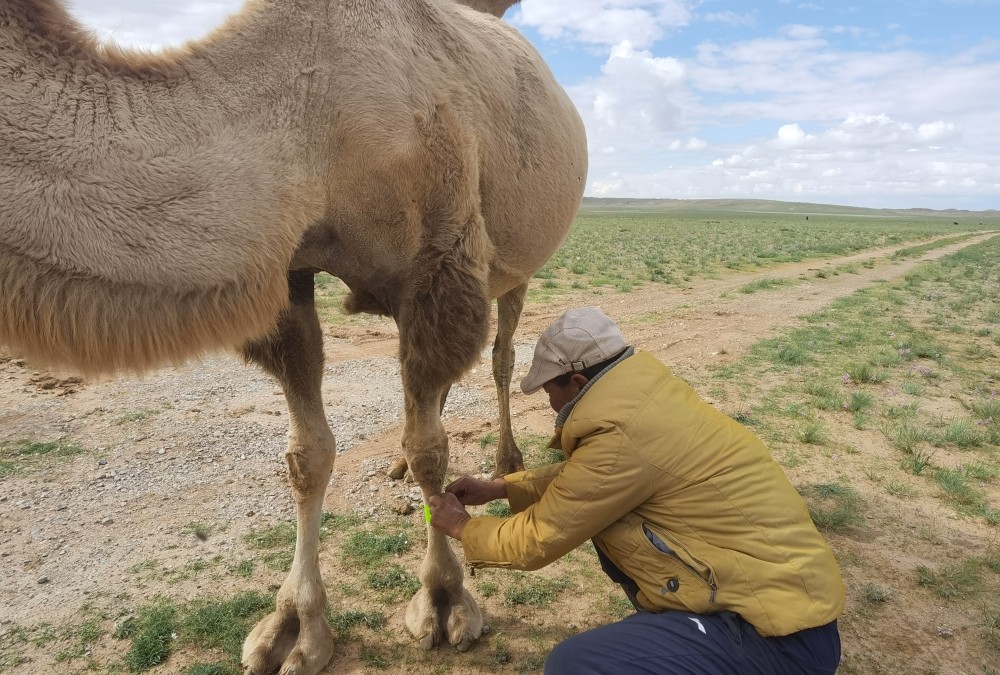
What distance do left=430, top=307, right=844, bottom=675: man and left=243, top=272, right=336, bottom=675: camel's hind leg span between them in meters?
1.32

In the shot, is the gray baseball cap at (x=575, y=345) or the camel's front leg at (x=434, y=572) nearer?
the gray baseball cap at (x=575, y=345)

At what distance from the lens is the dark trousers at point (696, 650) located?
2.07m

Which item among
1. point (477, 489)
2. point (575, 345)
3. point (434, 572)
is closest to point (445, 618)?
point (434, 572)

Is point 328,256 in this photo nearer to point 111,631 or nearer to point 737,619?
point 737,619

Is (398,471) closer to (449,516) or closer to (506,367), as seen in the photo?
(506,367)

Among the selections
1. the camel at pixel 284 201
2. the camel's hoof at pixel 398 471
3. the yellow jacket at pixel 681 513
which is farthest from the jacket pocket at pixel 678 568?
the camel's hoof at pixel 398 471

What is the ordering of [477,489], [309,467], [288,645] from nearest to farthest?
[477,489]
[288,645]
[309,467]

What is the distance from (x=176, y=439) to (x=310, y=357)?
9.37ft

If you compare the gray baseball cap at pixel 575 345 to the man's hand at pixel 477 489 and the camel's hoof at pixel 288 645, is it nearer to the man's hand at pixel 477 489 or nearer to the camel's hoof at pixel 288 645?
the man's hand at pixel 477 489

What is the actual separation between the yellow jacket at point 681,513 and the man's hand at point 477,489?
0.63 meters

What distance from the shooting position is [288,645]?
3.20 m

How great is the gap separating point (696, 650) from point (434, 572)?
5.52 feet

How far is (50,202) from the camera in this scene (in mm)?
1835

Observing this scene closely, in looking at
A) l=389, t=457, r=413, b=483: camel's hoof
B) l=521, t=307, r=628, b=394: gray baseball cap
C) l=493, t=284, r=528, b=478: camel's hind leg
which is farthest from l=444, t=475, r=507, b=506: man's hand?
l=493, t=284, r=528, b=478: camel's hind leg
